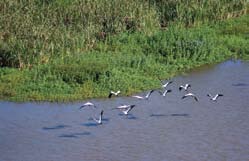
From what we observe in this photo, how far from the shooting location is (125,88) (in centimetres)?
2295

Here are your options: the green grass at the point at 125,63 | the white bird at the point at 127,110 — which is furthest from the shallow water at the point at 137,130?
the green grass at the point at 125,63

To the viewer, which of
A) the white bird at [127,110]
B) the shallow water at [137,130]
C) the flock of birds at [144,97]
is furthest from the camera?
the white bird at [127,110]

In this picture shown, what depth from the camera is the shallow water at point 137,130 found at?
1728 cm

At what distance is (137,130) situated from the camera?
1909cm

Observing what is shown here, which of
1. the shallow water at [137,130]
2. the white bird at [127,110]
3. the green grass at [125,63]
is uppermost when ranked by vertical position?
the green grass at [125,63]

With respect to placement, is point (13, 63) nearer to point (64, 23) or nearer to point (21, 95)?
point (21, 95)

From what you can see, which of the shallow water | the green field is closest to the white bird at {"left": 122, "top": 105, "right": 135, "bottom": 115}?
the shallow water

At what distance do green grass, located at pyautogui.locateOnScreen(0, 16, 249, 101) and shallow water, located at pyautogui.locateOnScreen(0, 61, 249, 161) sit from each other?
31.9 inches

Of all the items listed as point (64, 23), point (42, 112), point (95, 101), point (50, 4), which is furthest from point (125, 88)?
point (50, 4)

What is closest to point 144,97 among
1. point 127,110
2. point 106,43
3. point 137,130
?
point 127,110

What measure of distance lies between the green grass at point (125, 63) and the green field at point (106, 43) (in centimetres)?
3

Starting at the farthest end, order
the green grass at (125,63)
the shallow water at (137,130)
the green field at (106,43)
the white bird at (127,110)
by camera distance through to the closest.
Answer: the green field at (106,43) < the green grass at (125,63) < the white bird at (127,110) < the shallow water at (137,130)

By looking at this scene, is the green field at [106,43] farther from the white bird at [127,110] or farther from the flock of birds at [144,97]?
the white bird at [127,110]

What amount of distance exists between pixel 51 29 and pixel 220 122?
9.42 metres
